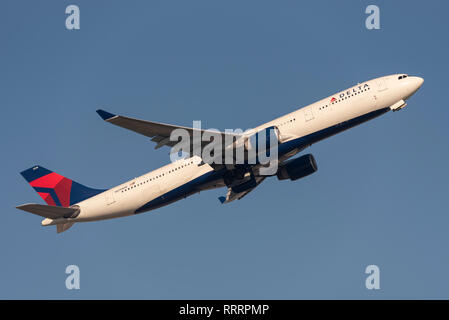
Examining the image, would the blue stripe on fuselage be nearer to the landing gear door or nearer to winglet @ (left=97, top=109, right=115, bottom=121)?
the landing gear door

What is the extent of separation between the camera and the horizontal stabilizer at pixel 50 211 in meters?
43.0

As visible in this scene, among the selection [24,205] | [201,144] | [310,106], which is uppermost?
[310,106]

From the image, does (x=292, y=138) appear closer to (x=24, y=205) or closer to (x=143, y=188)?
(x=143, y=188)

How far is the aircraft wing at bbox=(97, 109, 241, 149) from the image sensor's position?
120 feet

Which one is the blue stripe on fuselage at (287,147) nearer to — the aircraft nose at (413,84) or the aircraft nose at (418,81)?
the aircraft nose at (413,84)

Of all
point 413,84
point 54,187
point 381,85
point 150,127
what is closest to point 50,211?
point 54,187

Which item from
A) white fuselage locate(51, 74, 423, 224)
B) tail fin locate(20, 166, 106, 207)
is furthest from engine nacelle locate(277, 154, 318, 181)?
tail fin locate(20, 166, 106, 207)

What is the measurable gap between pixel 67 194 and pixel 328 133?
2137cm

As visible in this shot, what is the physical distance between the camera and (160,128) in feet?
128

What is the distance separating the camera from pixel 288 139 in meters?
42.3

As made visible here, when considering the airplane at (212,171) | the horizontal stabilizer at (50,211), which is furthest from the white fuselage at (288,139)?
the horizontal stabilizer at (50,211)

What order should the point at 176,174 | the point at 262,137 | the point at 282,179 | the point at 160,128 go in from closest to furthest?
the point at 160,128 → the point at 262,137 → the point at 176,174 → the point at 282,179

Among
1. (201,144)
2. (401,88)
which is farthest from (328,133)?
(201,144)

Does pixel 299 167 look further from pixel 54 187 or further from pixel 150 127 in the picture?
pixel 54 187
